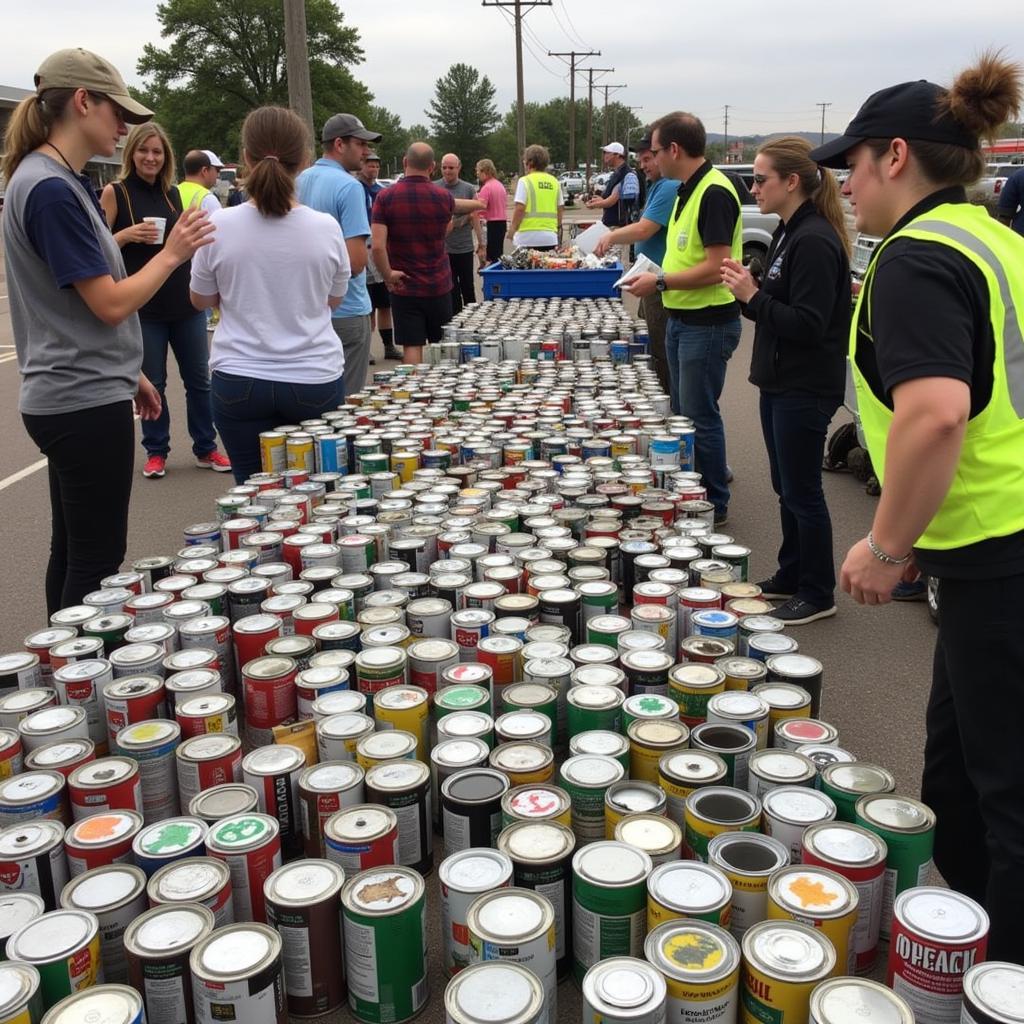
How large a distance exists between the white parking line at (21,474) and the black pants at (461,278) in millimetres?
5020

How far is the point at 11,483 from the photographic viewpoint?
6727 millimetres

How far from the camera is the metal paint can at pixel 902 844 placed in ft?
5.86

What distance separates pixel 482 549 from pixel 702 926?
1.81m

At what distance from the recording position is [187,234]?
3016 mm

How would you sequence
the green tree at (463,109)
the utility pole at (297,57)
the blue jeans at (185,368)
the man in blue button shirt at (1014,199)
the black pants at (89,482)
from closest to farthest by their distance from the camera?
1. the black pants at (89,482)
2. the blue jeans at (185,368)
3. the man in blue button shirt at (1014,199)
4. the utility pole at (297,57)
5. the green tree at (463,109)

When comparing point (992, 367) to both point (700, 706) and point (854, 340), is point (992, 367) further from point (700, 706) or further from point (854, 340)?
point (700, 706)

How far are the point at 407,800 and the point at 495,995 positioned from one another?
0.60m

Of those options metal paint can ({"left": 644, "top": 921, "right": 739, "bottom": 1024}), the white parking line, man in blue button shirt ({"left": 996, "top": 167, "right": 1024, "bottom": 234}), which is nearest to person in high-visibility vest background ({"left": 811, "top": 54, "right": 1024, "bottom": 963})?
metal paint can ({"left": 644, "top": 921, "right": 739, "bottom": 1024})

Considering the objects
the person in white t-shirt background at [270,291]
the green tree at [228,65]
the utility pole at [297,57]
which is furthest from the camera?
the green tree at [228,65]

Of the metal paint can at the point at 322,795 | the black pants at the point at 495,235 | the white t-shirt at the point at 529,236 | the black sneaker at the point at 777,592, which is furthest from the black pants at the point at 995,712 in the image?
the black pants at the point at 495,235

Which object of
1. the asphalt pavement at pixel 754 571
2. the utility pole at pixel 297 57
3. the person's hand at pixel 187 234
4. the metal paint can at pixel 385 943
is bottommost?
the asphalt pavement at pixel 754 571

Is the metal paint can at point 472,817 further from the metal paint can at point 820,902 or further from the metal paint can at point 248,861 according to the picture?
the metal paint can at point 820,902

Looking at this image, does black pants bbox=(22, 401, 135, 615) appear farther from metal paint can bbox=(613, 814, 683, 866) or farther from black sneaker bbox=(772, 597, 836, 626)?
black sneaker bbox=(772, 597, 836, 626)

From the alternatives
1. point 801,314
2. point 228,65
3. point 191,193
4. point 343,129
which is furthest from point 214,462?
point 228,65
